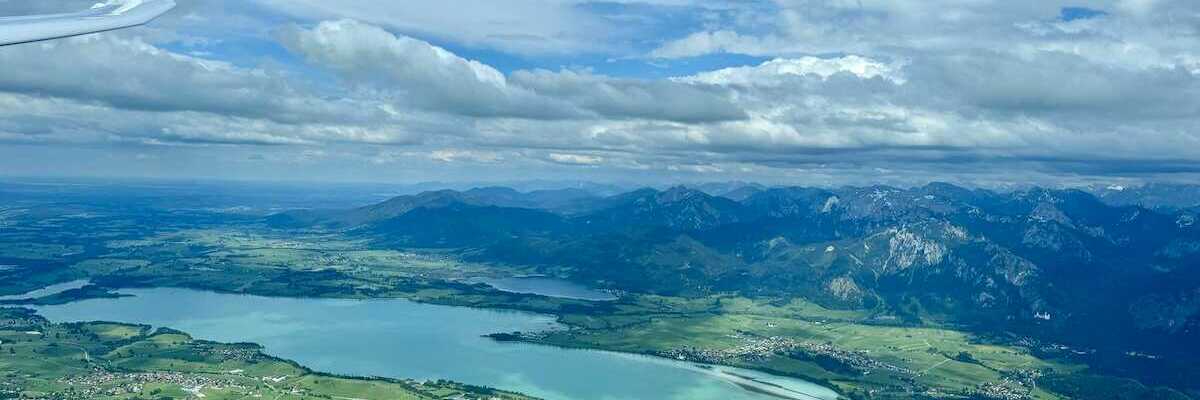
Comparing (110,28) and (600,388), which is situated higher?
(110,28)

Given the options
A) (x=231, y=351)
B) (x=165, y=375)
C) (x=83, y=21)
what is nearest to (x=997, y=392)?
(x=231, y=351)

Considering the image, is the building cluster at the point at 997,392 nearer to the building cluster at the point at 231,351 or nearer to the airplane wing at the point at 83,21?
the building cluster at the point at 231,351

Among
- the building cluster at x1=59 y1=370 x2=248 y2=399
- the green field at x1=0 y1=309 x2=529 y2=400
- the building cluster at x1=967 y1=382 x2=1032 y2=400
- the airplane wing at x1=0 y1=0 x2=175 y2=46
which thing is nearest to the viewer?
the airplane wing at x1=0 y1=0 x2=175 y2=46

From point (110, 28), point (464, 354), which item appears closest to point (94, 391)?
point (464, 354)

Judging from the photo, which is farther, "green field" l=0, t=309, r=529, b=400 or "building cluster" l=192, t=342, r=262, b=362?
"building cluster" l=192, t=342, r=262, b=362

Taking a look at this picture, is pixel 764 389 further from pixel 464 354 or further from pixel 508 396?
pixel 464 354

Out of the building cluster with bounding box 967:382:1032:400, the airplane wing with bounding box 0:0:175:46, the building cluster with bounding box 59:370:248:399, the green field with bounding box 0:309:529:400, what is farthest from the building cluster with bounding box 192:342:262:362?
the airplane wing with bounding box 0:0:175:46

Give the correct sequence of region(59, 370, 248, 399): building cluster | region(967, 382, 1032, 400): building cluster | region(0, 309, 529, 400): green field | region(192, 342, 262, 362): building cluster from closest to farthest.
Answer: region(59, 370, 248, 399): building cluster
region(0, 309, 529, 400): green field
region(192, 342, 262, 362): building cluster
region(967, 382, 1032, 400): building cluster

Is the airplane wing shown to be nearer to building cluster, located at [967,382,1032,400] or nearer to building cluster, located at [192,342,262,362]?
building cluster, located at [192,342,262,362]

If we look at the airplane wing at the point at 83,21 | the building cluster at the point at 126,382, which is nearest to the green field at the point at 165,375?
the building cluster at the point at 126,382
